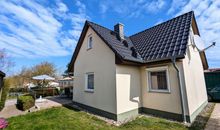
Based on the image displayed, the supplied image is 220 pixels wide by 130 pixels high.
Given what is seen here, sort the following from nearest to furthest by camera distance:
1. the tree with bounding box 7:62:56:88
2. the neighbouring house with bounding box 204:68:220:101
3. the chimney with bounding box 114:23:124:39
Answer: the chimney with bounding box 114:23:124:39, the neighbouring house with bounding box 204:68:220:101, the tree with bounding box 7:62:56:88

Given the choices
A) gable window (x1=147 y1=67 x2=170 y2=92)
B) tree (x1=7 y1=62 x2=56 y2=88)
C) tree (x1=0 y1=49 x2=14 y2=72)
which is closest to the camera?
gable window (x1=147 y1=67 x2=170 y2=92)

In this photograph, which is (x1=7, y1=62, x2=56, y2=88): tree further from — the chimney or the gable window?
the gable window

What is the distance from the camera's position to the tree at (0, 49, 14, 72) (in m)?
30.2

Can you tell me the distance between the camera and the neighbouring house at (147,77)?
6816mm

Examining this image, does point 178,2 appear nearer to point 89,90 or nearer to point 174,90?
point 174,90

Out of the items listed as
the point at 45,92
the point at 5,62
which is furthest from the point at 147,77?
the point at 5,62

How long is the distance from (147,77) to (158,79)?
0.72 m

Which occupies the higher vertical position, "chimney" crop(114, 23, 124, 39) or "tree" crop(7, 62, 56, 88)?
"chimney" crop(114, 23, 124, 39)

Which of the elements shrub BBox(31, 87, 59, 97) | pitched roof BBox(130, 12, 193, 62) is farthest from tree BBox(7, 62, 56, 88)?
pitched roof BBox(130, 12, 193, 62)

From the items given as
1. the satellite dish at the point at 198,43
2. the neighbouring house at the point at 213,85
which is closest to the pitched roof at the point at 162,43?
the satellite dish at the point at 198,43

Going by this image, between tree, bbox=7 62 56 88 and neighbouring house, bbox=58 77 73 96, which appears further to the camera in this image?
tree, bbox=7 62 56 88

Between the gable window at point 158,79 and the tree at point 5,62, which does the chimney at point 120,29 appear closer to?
the gable window at point 158,79

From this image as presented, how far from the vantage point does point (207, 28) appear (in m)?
10.8

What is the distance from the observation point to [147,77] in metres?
8.24
